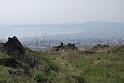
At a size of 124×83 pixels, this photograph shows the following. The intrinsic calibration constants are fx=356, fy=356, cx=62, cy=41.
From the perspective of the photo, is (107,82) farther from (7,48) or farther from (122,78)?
(7,48)

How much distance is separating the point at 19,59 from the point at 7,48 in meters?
1.61

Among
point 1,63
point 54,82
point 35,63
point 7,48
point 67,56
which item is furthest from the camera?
point 67,56

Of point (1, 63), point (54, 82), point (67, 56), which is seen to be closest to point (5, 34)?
Result: point (1, 63)

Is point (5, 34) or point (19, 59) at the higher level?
point (5, 34)

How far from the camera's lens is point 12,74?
10172 millimetres

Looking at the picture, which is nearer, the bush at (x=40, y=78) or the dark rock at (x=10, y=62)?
the bush at (x=40, y=78)

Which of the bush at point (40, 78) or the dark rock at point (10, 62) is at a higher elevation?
the dark rock at point (10, 62)

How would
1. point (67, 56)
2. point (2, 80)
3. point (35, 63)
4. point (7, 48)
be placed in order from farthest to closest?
point (67, 56), point (7, 48), point (35, 63), point (2, 80)

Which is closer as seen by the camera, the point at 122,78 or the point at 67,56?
the point at 122,78

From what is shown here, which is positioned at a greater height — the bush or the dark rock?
A: the dark rock

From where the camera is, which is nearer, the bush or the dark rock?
the bush

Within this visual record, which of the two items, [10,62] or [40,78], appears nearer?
[40,78]

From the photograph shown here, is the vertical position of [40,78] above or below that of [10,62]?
below

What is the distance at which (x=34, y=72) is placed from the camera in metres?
11.0
